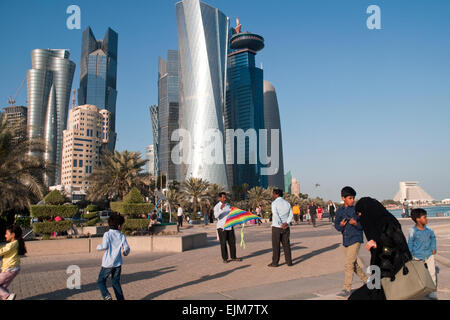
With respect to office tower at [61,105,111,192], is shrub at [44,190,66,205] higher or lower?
lower

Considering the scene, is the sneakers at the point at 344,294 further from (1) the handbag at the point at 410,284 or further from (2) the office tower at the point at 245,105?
(2) the office tower at the point at 245,105

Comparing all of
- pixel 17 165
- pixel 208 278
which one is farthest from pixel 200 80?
pixel 208 278

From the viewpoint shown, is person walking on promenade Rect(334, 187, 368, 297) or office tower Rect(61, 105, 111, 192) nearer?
person walking on promenade Rect(334, 187, 368, 297)

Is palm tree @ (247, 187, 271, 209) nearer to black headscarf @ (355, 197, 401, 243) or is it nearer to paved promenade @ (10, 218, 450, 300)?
paved promenade @ (10, 218, 450, 300)

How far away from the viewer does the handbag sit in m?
3.65

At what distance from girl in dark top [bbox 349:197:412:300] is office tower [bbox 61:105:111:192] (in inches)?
6535

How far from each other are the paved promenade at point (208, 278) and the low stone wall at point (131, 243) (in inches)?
71.4

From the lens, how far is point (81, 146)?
167250 millimetres

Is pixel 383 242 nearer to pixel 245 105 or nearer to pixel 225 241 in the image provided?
pixel 225 241

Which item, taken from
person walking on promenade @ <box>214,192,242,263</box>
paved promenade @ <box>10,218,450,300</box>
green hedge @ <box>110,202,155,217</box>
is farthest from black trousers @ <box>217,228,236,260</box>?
green hedge @ <box>110,202,155,217</box>

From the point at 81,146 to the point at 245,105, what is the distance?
3219 inches
